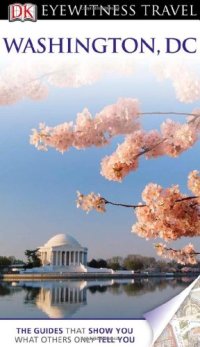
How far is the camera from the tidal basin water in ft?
10.8

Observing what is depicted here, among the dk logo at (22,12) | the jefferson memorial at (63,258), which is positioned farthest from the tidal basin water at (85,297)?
the dk logo at (22,12)

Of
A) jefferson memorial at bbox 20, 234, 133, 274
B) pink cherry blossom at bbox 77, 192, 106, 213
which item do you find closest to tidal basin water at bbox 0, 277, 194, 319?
jefferson memorial at bbox 20, 234, 133, 274

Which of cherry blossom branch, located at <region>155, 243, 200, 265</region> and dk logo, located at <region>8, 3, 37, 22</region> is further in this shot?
cherry blossom branch, located at <region>155, 243, 200, 265</region>

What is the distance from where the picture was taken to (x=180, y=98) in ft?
11.1

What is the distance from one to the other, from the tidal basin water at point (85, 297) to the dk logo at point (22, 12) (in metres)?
1.40

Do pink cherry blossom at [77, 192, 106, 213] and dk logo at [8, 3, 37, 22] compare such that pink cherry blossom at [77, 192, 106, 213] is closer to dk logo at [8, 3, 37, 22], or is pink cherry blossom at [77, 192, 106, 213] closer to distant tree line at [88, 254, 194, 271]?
distant tree line at [88, 254, 194, 271]

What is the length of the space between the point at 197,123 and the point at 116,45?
1.96 ft

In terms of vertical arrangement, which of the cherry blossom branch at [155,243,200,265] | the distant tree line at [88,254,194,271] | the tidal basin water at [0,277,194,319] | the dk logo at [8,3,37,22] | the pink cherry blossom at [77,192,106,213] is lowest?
the tidal basin water at [0,277,194,319]

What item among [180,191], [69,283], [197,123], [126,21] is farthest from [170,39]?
[69,283]

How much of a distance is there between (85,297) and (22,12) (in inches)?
60.8

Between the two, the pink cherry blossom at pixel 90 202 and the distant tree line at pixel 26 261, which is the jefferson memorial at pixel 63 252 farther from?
the pink cherry blossom at pixel 90 202

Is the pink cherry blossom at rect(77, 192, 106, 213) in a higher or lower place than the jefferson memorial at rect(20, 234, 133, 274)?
higher

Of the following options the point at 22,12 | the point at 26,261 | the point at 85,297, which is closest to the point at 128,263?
the point at 85,297

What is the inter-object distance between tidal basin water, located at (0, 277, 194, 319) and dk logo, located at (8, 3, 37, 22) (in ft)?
4.60
